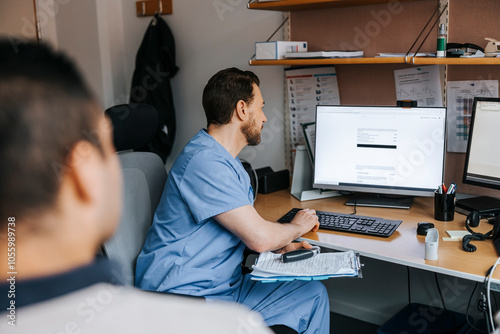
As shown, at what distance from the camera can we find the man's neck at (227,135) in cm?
194

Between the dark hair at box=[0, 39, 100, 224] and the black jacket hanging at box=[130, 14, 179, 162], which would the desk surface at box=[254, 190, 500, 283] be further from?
the dark hair at box=[0, 39, 100, 224]

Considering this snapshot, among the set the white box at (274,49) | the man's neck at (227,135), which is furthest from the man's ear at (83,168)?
the white box at (274,49)

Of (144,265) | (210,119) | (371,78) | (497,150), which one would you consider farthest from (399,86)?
(144,265)

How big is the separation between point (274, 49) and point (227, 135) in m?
0.66

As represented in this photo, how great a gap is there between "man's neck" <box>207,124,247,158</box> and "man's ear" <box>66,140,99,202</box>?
1.53 meters

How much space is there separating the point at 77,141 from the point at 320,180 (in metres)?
1.98

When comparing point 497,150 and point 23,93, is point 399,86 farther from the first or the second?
point 23,93

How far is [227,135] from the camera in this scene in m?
1.95

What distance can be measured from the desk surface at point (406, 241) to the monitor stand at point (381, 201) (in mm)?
26

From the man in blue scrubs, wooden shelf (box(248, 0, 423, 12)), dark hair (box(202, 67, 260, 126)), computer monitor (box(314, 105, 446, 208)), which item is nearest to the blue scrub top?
the man in blue scrubs

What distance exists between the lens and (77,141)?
0.41 m

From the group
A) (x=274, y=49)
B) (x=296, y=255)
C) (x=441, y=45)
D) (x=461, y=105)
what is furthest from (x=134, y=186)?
(x=461, y=105)

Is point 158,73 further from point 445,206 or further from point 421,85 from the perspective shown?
point 445,206

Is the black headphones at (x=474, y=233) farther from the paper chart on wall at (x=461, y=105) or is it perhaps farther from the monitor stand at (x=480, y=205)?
the paper chart on wall at (x=461, y=105)
